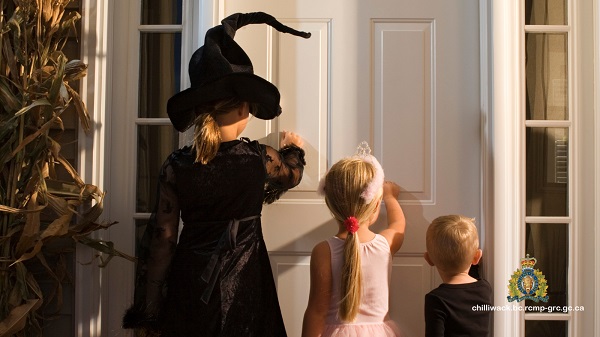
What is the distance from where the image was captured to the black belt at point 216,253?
2.44m

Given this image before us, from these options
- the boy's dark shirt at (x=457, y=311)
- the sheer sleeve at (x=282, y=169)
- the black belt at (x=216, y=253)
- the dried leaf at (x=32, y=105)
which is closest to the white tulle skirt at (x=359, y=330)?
the boy's dark shirt at (x=457, y=311)

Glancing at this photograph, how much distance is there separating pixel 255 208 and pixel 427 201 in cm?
80

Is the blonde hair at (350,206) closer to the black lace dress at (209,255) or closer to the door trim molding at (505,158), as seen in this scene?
the black lace dress at (209,255)

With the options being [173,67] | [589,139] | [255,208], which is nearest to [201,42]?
[173,67]

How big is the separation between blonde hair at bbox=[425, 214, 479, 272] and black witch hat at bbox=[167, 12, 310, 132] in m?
0.76

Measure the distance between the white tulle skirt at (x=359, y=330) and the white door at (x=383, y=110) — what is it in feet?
1.58

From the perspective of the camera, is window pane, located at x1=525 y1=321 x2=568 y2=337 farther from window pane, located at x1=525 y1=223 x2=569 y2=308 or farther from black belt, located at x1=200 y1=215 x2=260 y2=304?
black belt, located at x1=200 y1=215 x2=260 y2=304

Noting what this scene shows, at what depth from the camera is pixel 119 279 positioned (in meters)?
2.99

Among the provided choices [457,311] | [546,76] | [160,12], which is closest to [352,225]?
[457,311]

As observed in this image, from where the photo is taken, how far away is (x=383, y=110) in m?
2.97

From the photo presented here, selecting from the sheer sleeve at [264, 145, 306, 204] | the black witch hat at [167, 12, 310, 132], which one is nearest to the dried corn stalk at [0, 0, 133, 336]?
the black witch hat at [167, 12, 310, 132]

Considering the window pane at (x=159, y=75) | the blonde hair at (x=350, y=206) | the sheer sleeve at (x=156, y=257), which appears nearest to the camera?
the blonde hair at (x=350, y=206)

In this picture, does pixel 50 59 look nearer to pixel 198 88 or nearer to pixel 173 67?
pixel 173 67

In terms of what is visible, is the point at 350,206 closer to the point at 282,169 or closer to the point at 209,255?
the point at 282,169
